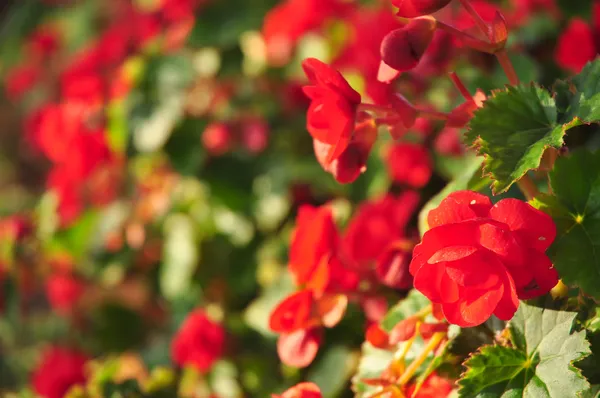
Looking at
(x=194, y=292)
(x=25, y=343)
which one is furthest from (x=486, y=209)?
(x=25, y=343)

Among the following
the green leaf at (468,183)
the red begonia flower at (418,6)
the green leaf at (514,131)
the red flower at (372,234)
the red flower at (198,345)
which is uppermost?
the red begonia flower at (418,6)

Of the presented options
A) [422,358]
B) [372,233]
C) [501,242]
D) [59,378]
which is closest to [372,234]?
[372,233]

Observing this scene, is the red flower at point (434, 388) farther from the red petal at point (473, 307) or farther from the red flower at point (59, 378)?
the red flower at point (59, 378)

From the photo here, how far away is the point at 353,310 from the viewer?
0.96m

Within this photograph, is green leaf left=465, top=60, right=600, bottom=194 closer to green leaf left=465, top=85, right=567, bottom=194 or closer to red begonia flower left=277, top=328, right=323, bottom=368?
green leaf left=465, top=85, right=567, bottom=194

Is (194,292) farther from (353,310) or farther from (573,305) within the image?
(573,305)

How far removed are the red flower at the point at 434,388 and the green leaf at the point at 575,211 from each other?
0.15 m

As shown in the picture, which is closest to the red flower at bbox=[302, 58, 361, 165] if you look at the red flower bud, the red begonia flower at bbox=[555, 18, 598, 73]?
the red flower bud

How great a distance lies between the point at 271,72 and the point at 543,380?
1.13 m

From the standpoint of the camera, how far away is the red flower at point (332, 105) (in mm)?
568

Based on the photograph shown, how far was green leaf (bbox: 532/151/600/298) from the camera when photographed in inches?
20.8

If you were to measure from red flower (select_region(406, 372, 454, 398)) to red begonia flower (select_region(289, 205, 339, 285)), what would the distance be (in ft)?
0.55

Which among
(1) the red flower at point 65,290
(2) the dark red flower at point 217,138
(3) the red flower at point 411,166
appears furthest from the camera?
(1) the red flower at point 65,290

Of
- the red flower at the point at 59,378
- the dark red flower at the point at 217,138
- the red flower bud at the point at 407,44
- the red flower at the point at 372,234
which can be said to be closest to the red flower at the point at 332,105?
the red flower bud at the point at 407,44
